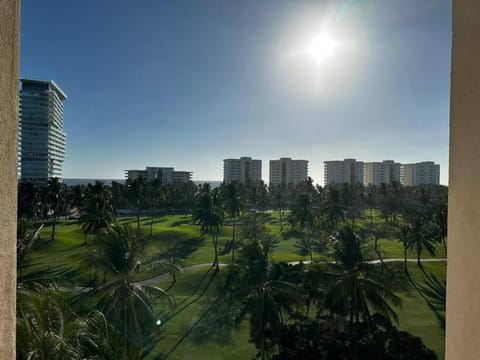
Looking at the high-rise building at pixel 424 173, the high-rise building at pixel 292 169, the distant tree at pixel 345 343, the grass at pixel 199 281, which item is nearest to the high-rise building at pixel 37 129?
the grass at pixel 199 281

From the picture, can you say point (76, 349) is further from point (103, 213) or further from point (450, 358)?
point (103, 213)

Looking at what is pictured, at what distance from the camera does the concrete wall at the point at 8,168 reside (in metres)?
1.23

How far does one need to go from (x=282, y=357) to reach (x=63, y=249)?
107ft

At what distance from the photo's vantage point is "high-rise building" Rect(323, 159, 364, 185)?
144 m

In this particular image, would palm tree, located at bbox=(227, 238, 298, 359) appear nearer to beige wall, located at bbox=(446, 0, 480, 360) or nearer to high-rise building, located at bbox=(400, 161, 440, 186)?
beige wall, located at bbox=(446, 0, 480, 360)

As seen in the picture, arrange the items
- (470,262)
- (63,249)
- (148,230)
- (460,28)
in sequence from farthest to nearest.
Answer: (148,230) → (63,249) → (460,28) → (470,262)

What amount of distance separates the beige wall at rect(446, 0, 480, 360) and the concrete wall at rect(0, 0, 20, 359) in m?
1.83

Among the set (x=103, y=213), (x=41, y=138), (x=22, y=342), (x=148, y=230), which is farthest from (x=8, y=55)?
(x=41, y=138)

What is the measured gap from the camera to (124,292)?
12.5 metres

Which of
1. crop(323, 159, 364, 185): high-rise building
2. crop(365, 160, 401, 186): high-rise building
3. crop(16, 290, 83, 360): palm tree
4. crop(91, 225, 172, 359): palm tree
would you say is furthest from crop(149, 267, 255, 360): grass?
crop(365, 160, 401, 186): high-rise building

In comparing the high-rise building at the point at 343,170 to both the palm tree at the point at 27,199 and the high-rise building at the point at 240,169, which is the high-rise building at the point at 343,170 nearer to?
the high-rise building at the point at 240,169

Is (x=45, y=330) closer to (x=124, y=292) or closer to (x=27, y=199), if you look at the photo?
(x=124, y=292)

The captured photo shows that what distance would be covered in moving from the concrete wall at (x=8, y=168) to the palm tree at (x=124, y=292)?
1231 centimetres

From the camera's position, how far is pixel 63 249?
1478 inches
